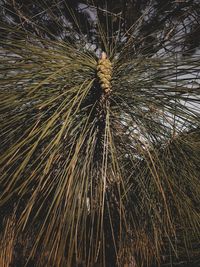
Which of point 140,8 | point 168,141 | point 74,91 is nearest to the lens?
point 74,91

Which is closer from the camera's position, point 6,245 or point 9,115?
point 9,115

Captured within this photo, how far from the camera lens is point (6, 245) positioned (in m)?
0.95

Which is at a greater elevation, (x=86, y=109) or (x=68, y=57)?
(x=68, y=57)

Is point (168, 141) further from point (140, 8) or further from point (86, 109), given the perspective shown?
point (140, 8)

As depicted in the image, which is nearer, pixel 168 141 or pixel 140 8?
pixel 168 141

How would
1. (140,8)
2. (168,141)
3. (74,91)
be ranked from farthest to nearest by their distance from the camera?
(140,8), (168,141), (74,91)

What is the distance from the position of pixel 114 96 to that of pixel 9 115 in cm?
25

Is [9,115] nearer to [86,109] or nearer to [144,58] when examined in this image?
[86,109]

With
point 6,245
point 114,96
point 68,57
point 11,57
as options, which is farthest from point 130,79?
point 6,245

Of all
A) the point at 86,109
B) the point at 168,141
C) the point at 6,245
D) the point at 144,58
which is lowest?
the point at 6,245

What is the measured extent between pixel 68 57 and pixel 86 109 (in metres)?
0.13

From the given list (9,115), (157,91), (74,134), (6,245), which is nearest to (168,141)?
(157,91)

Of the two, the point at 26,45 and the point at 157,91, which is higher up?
the point at 26,45

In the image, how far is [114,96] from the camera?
0.87 metres
